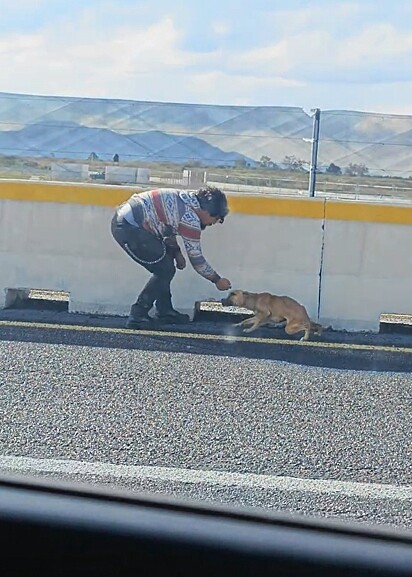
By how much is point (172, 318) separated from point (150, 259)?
1.85ft

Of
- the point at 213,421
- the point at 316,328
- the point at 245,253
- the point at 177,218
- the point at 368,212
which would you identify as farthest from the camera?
the point at 245,253

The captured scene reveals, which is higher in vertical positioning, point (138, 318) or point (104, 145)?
point (104, 145)

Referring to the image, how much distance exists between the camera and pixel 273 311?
8586mm

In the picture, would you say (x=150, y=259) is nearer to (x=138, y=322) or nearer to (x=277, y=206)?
(x=138, y=322)

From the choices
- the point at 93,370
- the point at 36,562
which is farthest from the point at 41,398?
the point at 36,562

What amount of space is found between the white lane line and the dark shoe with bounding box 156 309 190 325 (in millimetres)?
4167

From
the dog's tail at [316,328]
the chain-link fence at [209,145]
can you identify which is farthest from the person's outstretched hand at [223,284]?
the chain-link fence at [209,145]

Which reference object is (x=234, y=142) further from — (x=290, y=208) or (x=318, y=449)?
(x=318, y=449)

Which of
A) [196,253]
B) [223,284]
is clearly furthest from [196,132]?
[223,284]

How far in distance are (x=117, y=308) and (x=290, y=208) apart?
71.9 inches

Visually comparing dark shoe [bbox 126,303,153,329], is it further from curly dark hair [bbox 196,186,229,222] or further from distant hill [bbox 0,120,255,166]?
distant hill [bbox 0,120,255,166]

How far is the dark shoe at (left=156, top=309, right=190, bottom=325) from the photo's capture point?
28.9 ft

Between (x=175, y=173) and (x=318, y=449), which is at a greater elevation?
(x=175, y=173)

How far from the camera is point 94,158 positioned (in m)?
11.1
